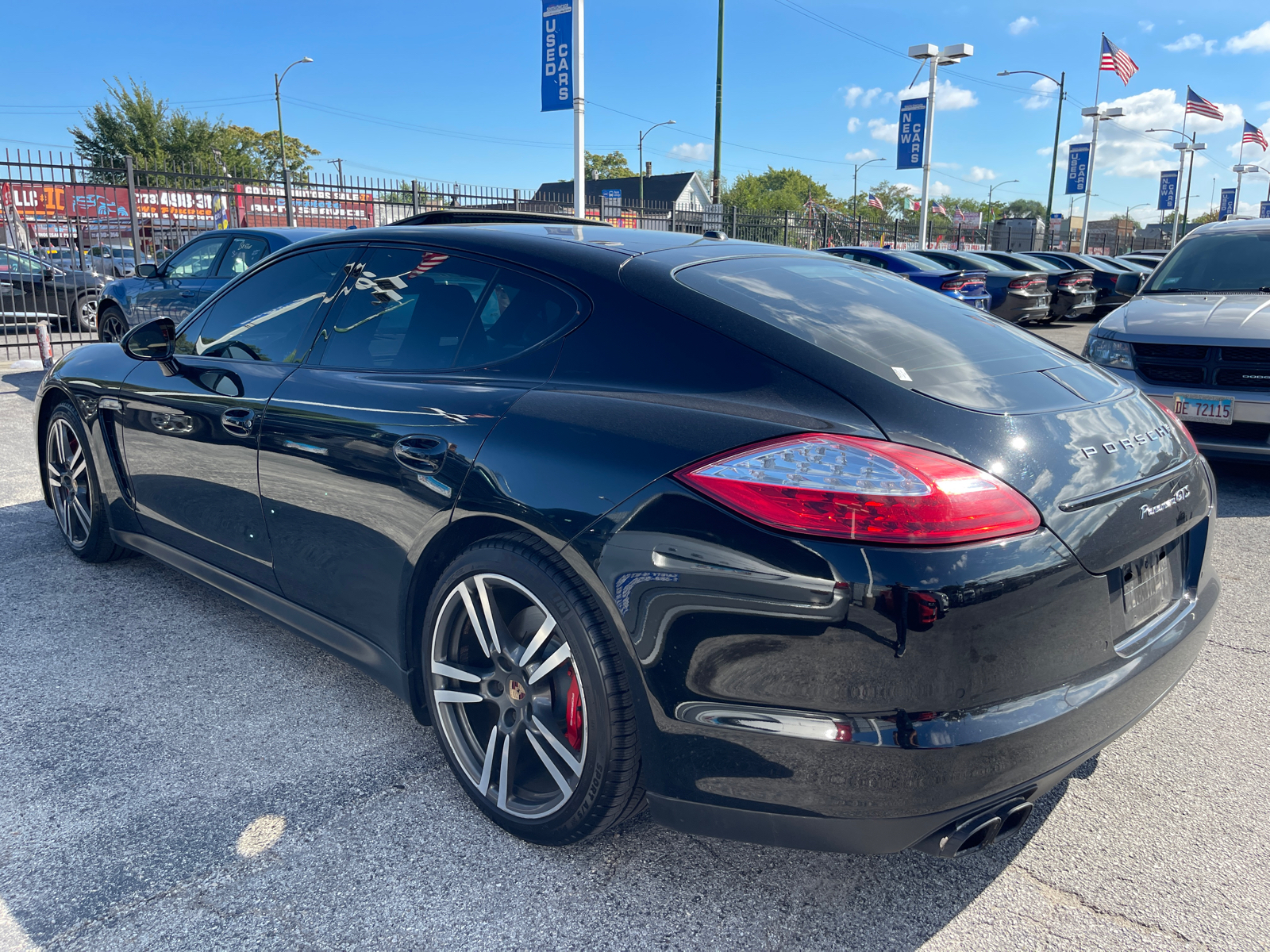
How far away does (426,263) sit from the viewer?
2.83 metres

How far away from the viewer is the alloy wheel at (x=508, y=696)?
2211mm

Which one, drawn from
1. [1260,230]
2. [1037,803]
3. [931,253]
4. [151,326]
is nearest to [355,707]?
[151,326]

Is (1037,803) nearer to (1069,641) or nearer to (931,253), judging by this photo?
(1069,641)

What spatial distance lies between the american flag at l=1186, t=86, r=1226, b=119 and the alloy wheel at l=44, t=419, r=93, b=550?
4120 centimetres

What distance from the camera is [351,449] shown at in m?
2.64

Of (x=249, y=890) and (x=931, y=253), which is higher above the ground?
(x=931, y=253)

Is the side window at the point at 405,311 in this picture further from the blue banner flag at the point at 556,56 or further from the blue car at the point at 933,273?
the blue car at the point at 933,273

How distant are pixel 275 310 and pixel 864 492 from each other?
94.3 inches

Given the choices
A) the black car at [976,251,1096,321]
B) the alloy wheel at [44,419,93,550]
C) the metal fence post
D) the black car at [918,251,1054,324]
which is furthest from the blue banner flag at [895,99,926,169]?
the alloy wheel at [44,419,93,550]

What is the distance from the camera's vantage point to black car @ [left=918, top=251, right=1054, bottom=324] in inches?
667

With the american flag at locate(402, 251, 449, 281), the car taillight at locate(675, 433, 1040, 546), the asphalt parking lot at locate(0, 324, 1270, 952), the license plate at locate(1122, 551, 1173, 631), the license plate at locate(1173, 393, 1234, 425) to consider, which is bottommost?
the asphalt parking lot at locate(0, 324, 1270, 952)

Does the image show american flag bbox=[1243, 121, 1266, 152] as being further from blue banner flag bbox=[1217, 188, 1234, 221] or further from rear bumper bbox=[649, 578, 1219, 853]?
rear bumper bbox=[649, 578, 1219, 853]

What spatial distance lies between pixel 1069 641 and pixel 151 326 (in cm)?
348

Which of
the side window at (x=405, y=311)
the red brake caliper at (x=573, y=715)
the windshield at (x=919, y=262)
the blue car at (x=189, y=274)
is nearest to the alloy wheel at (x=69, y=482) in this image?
the side window at (x=405, y=311)
